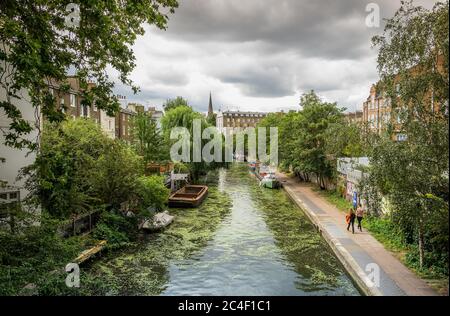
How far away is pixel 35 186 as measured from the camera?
15414 mm

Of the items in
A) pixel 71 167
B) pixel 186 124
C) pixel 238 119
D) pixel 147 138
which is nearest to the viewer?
pixel 71 167

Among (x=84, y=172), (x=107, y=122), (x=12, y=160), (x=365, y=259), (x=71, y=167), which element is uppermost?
(x=107, y=122)

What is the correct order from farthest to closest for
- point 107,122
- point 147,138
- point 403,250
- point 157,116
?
point 157,116, point 107,122, point 147,138, point 403,250

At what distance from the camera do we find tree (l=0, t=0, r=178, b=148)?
9.75 metres

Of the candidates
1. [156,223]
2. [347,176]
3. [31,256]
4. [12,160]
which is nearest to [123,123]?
[156,223]

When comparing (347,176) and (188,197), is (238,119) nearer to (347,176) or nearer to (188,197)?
(188,197)

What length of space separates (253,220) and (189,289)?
1284cm

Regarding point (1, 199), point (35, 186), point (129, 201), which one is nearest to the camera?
point (1, 199)

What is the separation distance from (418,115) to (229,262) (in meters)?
9.83

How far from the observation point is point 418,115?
1194cm

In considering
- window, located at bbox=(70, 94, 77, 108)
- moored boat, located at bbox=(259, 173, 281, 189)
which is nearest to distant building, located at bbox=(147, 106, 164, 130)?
window, located at bbox=(70, 94, 77, 108)

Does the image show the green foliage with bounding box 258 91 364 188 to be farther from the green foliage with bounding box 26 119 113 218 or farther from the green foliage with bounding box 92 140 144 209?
the green foliage with bounding box 26 119 113 218
